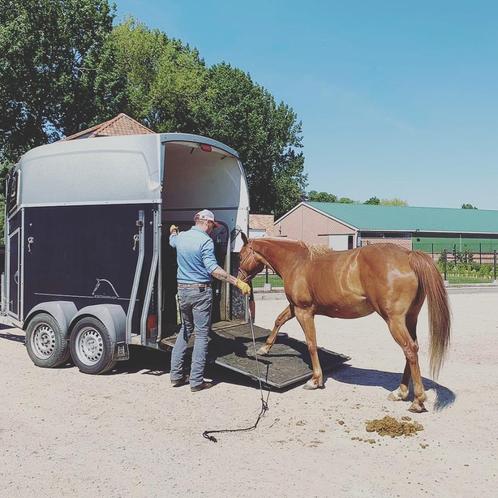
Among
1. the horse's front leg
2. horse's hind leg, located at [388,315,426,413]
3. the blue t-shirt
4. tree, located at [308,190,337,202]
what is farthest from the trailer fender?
tree, located at [308,190,337,202]

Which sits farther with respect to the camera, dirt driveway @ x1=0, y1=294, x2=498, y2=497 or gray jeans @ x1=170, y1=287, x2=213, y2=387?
gray jeans @ x1=170, y1=287, x2=213, y2=387

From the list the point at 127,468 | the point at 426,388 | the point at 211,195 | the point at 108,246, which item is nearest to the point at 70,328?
the point at 108,246

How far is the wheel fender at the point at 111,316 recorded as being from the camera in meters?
7.26

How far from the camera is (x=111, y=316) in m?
7.35

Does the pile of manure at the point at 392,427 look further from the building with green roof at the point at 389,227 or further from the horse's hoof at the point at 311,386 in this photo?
the building with green roof at the point at 389,227

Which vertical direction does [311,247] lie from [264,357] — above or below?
above

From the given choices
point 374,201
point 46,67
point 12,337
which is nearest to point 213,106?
point 46,67

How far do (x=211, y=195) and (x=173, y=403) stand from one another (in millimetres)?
3762

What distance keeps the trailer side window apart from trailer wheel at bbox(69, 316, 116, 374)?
260 cm

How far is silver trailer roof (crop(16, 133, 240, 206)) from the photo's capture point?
7238 mm

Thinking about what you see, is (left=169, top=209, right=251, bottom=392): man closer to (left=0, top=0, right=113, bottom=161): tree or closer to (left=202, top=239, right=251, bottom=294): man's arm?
(left=202, top=239, right=251, bottom=294): man's arm

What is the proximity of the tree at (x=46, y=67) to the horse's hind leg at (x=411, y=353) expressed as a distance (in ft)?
80.5

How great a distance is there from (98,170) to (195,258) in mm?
2058

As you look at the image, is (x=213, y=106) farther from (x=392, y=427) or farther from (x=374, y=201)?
(x=374, y=201)
